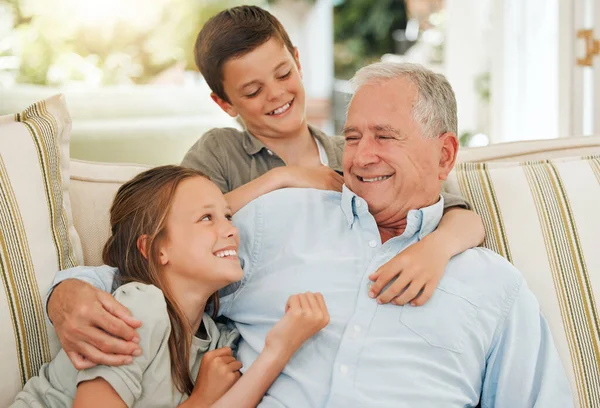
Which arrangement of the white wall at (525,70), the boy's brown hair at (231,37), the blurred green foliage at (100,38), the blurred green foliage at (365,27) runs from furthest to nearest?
the blurred green foliage at (365,27)
the blurred green foliage at (100,38)
the white wall at (525,70)
the boy's brown hair at (231,37)

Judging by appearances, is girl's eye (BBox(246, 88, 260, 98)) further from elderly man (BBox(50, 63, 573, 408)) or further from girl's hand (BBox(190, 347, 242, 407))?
girl's hand (BBox(190, 347, 242, 407))

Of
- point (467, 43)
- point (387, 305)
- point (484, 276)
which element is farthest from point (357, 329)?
point (467, 43)

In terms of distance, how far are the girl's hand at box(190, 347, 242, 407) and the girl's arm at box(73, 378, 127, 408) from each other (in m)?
0.15

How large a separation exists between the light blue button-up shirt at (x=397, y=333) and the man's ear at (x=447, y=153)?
0.14 meters

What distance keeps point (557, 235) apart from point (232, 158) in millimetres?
857

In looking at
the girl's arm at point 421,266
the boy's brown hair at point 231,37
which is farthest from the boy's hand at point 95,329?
the boy's brown hair at point 231,37

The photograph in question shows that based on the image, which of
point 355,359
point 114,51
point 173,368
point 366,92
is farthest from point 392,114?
point 114,51

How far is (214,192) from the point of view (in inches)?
56.6

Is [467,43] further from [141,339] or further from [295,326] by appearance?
[141,339]

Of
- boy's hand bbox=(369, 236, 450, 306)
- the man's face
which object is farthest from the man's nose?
boy's hand bbox=(369, 236, 450, 306)

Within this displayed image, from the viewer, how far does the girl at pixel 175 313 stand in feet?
4.09

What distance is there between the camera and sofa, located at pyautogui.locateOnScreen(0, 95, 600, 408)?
4.28 ft

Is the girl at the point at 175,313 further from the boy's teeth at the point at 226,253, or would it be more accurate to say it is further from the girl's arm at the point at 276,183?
the girl's arm at the point at 276,183

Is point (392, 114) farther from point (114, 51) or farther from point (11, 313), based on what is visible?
point (114, 51)
